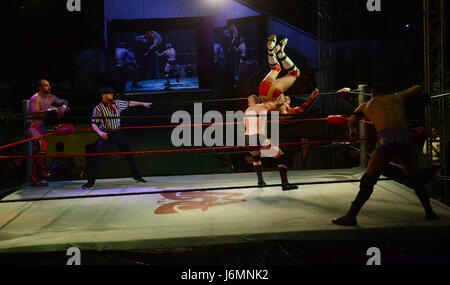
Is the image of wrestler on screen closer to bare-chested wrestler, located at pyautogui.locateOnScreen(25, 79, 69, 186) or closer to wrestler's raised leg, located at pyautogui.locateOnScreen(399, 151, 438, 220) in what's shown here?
bare-chested wrestler, located at pyautogui.locateOnScreen(25, 79, 69, 186)

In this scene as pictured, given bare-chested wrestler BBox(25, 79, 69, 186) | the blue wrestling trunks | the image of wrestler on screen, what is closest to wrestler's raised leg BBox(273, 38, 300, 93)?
the blue wrestling trunks

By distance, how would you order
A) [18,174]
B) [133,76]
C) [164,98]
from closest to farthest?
[18,174] < [164,98] < [133,76]

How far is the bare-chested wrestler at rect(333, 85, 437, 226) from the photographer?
3.33m

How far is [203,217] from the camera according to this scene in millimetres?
3799

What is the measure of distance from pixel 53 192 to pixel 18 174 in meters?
3.10

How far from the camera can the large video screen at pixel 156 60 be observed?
11.6 metres

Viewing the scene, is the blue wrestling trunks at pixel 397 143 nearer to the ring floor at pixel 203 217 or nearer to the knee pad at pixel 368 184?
the knee pad at pixel 368 184

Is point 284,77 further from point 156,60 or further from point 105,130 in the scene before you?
point 156,60

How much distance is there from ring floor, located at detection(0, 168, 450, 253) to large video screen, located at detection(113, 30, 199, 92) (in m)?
6.69

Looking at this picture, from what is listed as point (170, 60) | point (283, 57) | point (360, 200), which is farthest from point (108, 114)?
point (170, 60)

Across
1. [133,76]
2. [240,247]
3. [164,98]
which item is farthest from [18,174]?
[240,247]

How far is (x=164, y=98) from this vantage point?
35.1 feet

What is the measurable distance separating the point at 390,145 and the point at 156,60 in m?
9.78
